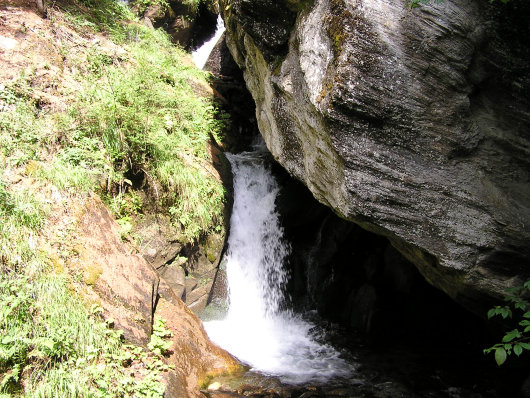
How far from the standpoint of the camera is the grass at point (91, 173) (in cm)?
338

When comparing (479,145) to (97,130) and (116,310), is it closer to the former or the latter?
(116,310)

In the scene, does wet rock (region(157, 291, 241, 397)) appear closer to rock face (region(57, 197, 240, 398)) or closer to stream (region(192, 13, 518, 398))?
rock face (region(57, 197, 240, 398))

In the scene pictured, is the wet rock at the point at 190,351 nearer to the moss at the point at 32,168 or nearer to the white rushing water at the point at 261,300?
the white rushing water at the point at 261,300

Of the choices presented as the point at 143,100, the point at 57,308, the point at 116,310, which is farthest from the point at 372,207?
the point at 143,100

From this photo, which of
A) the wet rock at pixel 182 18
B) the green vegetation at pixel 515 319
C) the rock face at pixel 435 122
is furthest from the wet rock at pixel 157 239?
the wet rock at pixel 182 18

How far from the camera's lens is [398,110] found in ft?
12.8

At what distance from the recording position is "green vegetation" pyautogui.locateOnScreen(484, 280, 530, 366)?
9.52 ft

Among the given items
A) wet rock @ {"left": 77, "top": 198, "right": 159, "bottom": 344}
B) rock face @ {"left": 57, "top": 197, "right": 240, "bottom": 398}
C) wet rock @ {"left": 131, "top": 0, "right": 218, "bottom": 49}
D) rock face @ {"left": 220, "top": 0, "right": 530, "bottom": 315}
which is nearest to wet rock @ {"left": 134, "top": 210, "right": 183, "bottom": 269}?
rock face @ {"left": 57, "top": 197, "right": 240, "bottom": 398}

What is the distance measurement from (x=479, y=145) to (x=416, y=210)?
1103 mm

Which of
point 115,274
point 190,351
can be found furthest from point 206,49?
point 190,351

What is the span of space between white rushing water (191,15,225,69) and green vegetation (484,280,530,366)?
11.0 m

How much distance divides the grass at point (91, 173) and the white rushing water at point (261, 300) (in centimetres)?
108

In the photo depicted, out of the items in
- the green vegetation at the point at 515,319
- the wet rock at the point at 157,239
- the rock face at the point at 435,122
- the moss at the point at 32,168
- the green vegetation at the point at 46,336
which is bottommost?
the green vegetation at the point at 46,336

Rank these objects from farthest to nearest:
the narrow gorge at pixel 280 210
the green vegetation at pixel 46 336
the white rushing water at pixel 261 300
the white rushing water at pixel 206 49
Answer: the white rushing water at pixel 206 49 < the white rushing water at pixel 261 300 < the narrow gorge at pixel 280 210 < the green vegetation at pixel 46 336
